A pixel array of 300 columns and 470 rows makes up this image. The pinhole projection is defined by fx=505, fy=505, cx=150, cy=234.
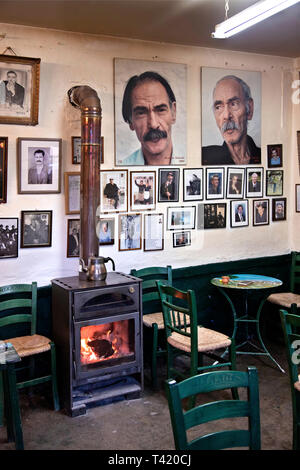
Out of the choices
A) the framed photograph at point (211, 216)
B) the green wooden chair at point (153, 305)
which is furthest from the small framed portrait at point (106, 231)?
the framed photograph at point (211, 216)

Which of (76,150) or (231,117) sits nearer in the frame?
(76,150)

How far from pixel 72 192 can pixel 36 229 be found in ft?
1.50

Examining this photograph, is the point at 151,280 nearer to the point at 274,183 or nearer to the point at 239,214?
the point at 239,214

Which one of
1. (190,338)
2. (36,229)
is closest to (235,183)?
(190,338)

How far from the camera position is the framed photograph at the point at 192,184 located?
5129mm

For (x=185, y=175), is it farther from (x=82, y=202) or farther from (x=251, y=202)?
(x=82, y=202)

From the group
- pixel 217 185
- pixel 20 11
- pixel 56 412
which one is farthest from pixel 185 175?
pixel 56 412

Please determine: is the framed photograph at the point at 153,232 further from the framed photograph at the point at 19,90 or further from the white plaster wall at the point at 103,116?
the framed photograph at the point at 19,90

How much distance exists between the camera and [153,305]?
505cm

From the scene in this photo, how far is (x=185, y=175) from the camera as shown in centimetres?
512

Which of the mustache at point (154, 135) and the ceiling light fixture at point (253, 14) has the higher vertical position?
the ceiling light fixture at point (253, 14)

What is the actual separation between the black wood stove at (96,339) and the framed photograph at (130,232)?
2.15ft

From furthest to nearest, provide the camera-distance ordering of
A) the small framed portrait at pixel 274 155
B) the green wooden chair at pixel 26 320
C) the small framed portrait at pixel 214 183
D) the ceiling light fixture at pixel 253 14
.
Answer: the small framed portrait at pixel 274 155, the small framed portrait at pixel 214 183, the green wooden chair at pixel 26 320, the ceiling light fixture at pixel 253 14

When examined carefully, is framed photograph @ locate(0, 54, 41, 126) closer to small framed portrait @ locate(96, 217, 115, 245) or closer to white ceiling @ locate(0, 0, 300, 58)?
white ceiling @ locate(0, 0, 300, 58)
